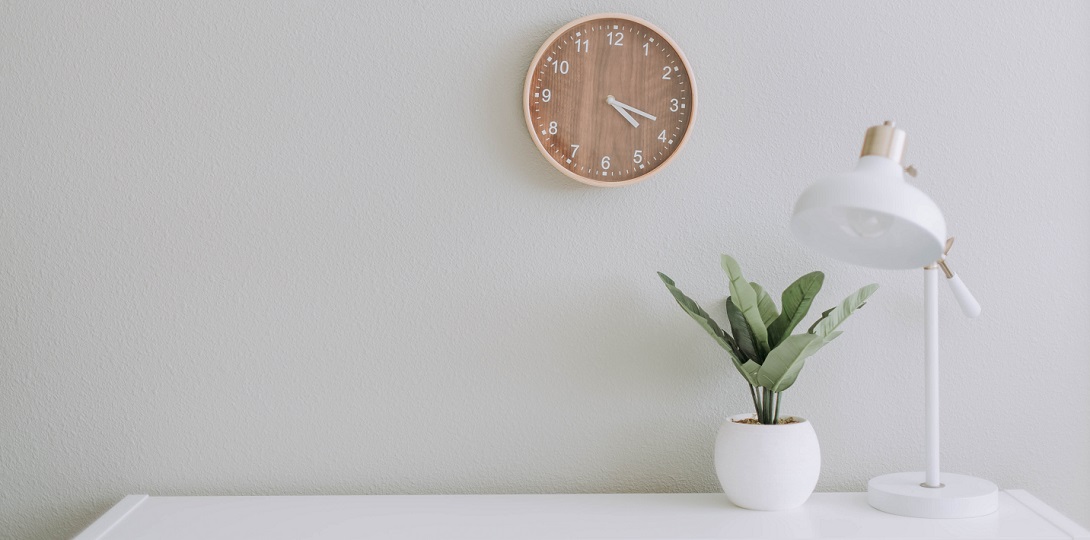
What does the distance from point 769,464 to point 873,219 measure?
49cm

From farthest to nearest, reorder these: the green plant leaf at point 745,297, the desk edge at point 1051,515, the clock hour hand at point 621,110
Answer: the clock hour hand at point 621,110 → the green plant leaf at point 745,297 → the desk edge at point 1051,515

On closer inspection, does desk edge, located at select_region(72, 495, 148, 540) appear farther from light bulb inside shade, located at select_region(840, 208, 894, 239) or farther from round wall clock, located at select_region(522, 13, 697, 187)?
light bulb inside shade, located at select_region(840, 208, 894, 239)

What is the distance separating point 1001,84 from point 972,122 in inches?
3.3

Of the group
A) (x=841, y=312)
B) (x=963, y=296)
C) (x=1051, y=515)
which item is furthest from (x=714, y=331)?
(x=1051, y=515)

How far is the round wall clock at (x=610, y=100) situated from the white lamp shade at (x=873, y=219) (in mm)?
473

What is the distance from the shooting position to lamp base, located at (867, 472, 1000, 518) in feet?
3.95

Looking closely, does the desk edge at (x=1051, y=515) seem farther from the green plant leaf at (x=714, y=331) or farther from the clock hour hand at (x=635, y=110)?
the clock hour hand at (x=635, y=110)

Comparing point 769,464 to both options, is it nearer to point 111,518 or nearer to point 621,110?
point 621,110

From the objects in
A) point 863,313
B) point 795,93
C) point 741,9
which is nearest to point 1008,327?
point 863,313

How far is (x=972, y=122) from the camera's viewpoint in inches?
55.5

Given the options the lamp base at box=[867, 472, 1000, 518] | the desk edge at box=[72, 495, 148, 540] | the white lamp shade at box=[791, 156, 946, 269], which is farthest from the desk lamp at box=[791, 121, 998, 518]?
the desk edge at box=[72, 495, 148, 540]

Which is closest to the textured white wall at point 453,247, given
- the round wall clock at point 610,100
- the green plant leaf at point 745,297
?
the round wall clock at point 610,100

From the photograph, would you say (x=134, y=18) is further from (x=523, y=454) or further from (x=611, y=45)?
(x=523, y=454)

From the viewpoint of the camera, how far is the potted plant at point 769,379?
122 cm
